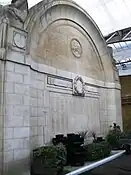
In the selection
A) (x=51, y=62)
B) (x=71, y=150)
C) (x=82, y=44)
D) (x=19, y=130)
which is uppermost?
(x=82, y=44)

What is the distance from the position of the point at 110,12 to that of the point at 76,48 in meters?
6.46

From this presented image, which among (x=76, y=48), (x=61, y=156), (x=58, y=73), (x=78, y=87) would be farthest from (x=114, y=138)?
(x=61, y=156)

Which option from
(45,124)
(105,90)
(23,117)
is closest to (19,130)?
(23,117)

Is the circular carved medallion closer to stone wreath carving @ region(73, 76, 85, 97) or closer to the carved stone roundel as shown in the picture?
stone wreath carving @ region(73, 76, 85, 97)

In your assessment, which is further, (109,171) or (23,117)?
(109,171)

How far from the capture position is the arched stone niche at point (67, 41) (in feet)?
26.4

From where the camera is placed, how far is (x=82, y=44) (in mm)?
10969

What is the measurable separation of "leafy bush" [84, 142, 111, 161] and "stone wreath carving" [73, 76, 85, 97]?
7.52ft

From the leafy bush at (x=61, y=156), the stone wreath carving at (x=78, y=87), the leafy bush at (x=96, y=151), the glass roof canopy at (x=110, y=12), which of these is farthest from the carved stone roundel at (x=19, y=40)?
the glass roof canopy at (x=110, y=12)

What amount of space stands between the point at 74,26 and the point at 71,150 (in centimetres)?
572

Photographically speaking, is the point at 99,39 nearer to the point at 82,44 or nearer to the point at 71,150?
the point at 82,44

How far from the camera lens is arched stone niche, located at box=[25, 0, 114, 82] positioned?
805 centimetres

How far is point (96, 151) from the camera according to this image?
8320 mm

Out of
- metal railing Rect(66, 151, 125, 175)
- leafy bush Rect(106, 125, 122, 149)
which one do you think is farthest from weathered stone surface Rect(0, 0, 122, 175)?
metal railing Rect(66, 151, 125, 175)
